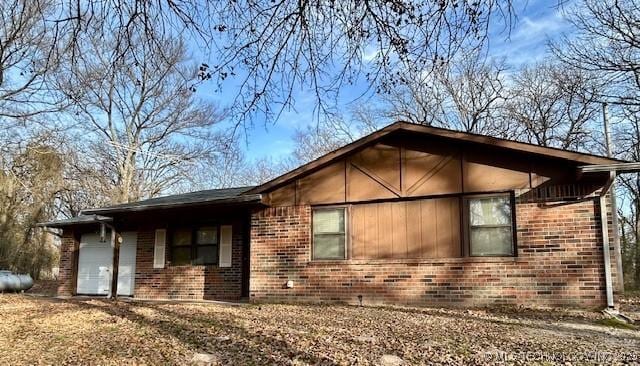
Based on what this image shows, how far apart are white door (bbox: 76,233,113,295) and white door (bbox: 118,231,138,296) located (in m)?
0.56

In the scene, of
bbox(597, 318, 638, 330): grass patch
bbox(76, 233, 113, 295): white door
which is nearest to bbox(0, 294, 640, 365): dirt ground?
bbox(597, 318, 638, 330): grass patch

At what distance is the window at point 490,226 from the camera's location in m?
Result: 9.91

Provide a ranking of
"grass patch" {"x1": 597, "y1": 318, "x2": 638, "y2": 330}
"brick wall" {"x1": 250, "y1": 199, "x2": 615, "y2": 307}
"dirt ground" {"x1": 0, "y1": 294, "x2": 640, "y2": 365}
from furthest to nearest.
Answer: "brick wall" {"x1": 250, "y1": 199, "x2": 615, "y2": 307}
"grass patch" {"x1": 597, "y1": 318, "x2": 638, "y2": 330}
"dirt ground" {"x1": 0, "y1": 294, "x2": 640, "y2": 365}

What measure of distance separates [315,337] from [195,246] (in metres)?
7.82

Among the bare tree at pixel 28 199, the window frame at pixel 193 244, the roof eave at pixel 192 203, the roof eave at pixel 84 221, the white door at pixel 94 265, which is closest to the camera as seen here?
the roof eave at pixel 192 203

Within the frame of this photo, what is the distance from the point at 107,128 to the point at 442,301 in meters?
25.5

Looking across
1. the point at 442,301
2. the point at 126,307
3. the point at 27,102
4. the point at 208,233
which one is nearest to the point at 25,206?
the point at 27,102

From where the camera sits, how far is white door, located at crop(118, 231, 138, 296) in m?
15.0

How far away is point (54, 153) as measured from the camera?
22047mm

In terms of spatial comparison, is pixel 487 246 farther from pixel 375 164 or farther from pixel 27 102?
pixel 27 102

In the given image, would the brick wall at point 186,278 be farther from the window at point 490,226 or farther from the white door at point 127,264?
the window at point 490,226

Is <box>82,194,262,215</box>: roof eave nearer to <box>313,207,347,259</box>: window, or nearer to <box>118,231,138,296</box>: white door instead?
<box>118,231,138,296</box>: white door

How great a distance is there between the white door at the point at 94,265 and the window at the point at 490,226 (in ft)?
36.6

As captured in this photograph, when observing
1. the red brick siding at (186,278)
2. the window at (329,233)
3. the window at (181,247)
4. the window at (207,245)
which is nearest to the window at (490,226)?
the window at (329,233)
